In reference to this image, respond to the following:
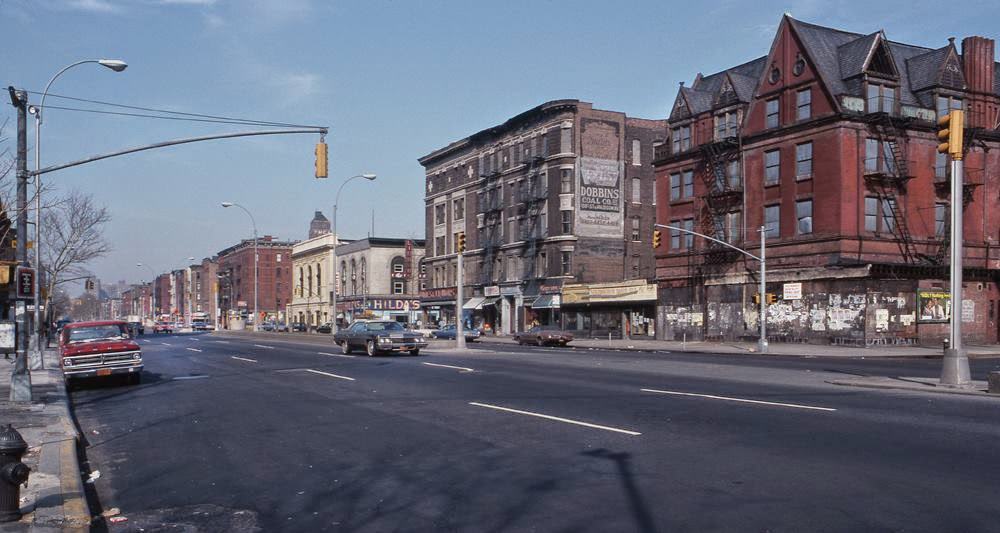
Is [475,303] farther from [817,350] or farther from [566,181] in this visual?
[817,350]

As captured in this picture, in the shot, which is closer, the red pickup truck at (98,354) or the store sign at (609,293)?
the red pickup truck at (98,354)

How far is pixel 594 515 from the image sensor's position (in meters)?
7.38

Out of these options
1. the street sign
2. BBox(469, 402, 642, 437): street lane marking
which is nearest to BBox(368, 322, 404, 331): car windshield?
the street sign

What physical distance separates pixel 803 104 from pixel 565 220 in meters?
23.1

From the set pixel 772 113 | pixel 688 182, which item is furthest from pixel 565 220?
pixel 772 113

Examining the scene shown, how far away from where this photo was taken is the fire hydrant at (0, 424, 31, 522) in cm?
701

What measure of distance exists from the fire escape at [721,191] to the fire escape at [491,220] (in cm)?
2445

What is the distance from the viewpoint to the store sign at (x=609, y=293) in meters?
58.1

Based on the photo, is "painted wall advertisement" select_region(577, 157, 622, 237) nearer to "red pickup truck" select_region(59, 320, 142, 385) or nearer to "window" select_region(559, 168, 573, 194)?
"window" select_region(559, 168, 573, 194)

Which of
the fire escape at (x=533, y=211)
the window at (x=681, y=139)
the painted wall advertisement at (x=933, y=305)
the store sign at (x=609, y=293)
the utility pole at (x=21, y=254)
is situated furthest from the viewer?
the fire escape at (x=533, y=211)

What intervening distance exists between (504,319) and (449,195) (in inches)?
650

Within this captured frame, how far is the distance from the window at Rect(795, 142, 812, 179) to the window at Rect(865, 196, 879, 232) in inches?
132

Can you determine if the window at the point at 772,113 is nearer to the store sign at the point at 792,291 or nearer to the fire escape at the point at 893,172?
the fire escape at the point at 893,172

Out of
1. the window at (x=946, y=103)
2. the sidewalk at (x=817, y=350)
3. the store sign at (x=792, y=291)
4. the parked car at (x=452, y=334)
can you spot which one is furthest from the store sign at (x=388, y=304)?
the window at (x=946, y=103)
